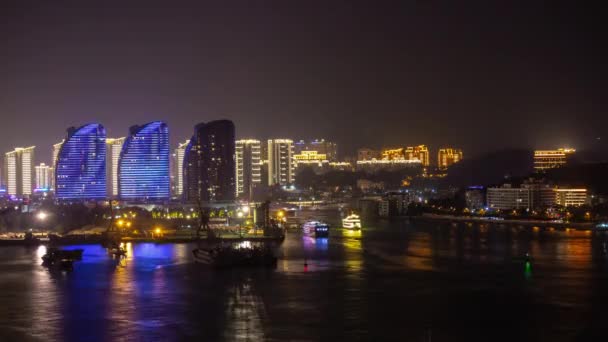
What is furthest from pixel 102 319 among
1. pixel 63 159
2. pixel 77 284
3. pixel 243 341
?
pixel 63 159

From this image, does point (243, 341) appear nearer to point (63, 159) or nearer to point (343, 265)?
point (343, 265)

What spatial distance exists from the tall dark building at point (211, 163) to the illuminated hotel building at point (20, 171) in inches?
812

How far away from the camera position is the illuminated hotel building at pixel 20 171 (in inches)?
2330

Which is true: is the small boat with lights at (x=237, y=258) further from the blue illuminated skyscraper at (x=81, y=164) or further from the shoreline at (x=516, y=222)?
the blue illuminated skyscraper at (x=81, y=164)

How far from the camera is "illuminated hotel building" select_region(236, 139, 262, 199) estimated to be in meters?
53.9

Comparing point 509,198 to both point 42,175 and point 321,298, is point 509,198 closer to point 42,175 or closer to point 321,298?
point 321,298

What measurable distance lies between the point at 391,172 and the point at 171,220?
1721 inches

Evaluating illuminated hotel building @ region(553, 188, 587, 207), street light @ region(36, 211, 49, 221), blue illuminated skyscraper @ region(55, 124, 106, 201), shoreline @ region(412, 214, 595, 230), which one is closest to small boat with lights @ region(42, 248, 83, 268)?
street light @ region(36, 211, 49, 221)

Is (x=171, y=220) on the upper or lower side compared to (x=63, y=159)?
lower

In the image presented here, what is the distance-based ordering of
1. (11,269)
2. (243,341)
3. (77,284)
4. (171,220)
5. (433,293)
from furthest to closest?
1. (171,220)
2. (11,269)
3. (77,284)
4. (433,293)
5. (243,341)

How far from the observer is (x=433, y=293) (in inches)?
436

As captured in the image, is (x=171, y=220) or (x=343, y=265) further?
(x=171, y=220)

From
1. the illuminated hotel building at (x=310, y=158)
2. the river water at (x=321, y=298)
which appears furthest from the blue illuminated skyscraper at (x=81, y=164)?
the illuminated hotel building at (x=310, y=158)

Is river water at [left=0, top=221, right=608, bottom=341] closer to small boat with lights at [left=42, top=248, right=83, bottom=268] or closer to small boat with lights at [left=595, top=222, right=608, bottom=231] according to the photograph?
small boat with lights at [left=42, top=248, right=83, bottom=268]
